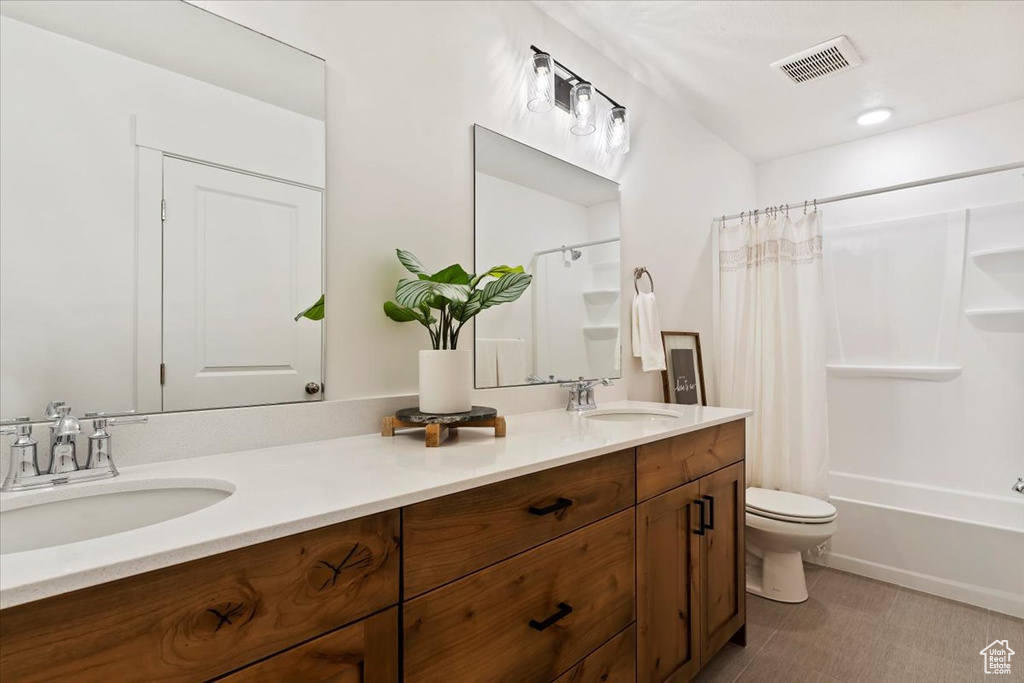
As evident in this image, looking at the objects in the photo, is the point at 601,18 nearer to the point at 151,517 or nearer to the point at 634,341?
the point at 634,341

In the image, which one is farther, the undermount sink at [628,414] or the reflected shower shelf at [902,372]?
the reflected shower shelf at [902,372]

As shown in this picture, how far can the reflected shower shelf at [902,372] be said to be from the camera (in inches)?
112

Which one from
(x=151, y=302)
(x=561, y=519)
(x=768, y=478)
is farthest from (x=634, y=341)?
(x=151, y=302)

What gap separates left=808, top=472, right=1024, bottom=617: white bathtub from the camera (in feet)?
7.27

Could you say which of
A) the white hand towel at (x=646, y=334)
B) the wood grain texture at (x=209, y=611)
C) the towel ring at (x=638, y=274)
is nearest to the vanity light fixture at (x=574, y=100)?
the towel ring at (x=638, y=274)

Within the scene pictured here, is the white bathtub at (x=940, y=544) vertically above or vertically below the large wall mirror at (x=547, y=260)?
below

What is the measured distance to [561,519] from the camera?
1.13 meters

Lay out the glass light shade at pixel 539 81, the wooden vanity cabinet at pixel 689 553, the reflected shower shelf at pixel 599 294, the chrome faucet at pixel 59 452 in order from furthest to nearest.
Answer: the reflected shower shelf at pixel 599 294 → the glass light shade at pixel 539 81 → the wooden vanity cabinet at pixel 689 553 → the chrome faucet at pixel 59 452

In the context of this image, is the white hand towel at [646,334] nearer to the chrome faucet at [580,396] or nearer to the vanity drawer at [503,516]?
the chrome faucet at [580,396]

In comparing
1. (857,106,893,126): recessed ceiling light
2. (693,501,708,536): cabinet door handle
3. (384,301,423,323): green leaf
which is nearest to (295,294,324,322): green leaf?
(384,301,423,323): green leaf

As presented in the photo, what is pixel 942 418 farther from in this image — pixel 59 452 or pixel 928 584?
pixel 59 452

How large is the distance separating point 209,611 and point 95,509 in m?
0.38

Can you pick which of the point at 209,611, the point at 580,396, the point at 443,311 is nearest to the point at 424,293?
the point at 443,311

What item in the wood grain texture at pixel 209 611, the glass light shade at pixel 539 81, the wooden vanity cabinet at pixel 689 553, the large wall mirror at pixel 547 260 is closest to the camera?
the wood grain texture at pixel 209 611
